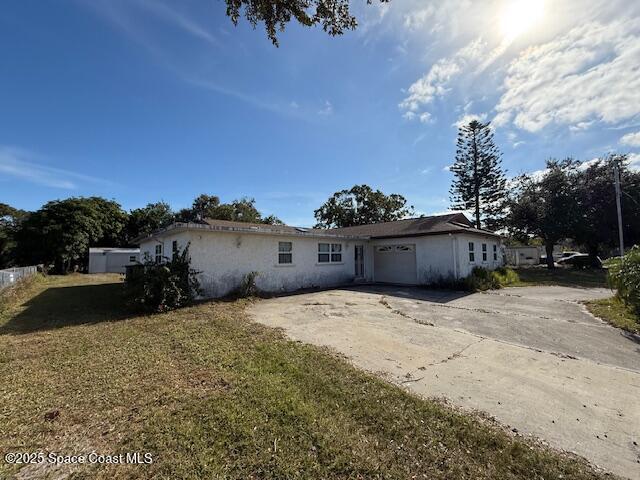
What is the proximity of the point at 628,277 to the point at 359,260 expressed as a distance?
10.9 meters

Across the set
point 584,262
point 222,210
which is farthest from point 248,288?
point 584,262

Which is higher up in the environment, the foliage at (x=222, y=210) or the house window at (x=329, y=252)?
the foliage at (x=222, y=210)

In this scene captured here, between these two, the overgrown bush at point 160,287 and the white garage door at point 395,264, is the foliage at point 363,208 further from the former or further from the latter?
the overgrown bush at point 160,287

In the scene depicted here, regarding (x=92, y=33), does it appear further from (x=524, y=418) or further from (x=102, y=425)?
(x=524, y=418)

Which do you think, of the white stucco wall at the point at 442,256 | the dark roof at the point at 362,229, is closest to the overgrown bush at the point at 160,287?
the dark roof at the point at 362,229

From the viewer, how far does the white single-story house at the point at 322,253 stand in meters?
10.7

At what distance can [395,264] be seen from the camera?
52.6 ft

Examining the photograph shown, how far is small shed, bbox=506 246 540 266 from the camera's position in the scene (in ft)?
105

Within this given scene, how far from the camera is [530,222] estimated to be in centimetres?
2581

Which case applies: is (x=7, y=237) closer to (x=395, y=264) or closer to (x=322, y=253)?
(x=322, y=253)

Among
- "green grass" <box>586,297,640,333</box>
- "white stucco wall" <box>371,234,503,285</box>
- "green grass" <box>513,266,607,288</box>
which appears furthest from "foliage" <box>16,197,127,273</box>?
"green grass" <box>586,297,640,333</box>

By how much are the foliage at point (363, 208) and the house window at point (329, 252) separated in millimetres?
22611

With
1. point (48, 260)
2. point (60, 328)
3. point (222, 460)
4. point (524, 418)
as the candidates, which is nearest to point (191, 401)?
point (222, 460)

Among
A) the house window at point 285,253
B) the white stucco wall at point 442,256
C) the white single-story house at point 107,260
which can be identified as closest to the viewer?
the house window at point 285,253
